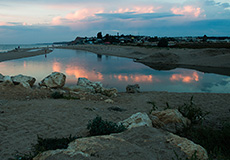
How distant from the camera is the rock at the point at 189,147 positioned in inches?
133

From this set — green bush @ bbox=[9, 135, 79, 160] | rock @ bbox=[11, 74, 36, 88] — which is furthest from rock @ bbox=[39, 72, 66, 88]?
green bush @ bbox=[9, 135, 79, 160]

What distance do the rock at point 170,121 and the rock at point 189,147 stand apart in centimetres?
143

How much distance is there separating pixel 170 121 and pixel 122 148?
2.68 meters

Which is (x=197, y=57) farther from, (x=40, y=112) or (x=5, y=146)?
(x=5, y=146)

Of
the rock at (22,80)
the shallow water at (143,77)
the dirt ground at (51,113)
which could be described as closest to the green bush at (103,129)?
the dirt ground at (51,113)

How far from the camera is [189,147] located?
3.49 meters

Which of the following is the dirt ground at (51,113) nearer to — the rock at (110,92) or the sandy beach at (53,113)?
the sandy beach at (53,113)


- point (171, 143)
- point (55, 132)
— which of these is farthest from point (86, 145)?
point (55, 132)

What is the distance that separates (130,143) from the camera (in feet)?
11.8

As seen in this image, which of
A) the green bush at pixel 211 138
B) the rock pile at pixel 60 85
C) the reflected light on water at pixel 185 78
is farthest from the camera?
the reflected light on water at pixel 185 78

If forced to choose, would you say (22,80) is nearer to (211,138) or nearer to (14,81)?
(14,81)

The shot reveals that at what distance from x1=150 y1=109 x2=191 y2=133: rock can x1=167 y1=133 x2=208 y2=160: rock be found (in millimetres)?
1425

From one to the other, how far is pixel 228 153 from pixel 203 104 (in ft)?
18.1

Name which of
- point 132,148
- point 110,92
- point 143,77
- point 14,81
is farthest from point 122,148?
point 143,77
